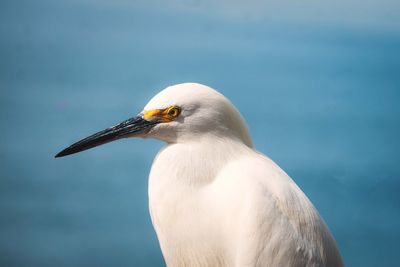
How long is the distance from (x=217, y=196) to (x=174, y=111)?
0.20 meters

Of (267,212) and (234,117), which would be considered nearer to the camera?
(267,212)

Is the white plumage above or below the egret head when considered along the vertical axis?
below

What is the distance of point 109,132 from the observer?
4.42ft

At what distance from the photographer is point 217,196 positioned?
124cm

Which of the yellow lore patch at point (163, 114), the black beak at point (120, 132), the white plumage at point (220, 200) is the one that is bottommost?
the white plumage at point (220, 200)

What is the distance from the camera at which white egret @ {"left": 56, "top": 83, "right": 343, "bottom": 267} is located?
3.95 feet

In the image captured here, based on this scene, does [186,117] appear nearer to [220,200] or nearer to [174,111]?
[174,111]

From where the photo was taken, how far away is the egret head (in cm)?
126

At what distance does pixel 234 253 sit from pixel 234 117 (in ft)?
0.95

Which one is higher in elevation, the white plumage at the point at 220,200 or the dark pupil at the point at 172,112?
the dark pupil at the point at 172,112

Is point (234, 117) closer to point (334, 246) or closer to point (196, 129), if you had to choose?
point (196, 129)

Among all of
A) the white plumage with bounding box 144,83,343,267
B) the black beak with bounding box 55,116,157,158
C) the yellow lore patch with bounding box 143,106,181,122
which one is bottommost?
the white plumage with bounding box 144,83,343,267

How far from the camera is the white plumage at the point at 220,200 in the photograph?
1.20 metres

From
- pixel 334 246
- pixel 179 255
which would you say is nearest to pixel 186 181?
pixel 179 255
